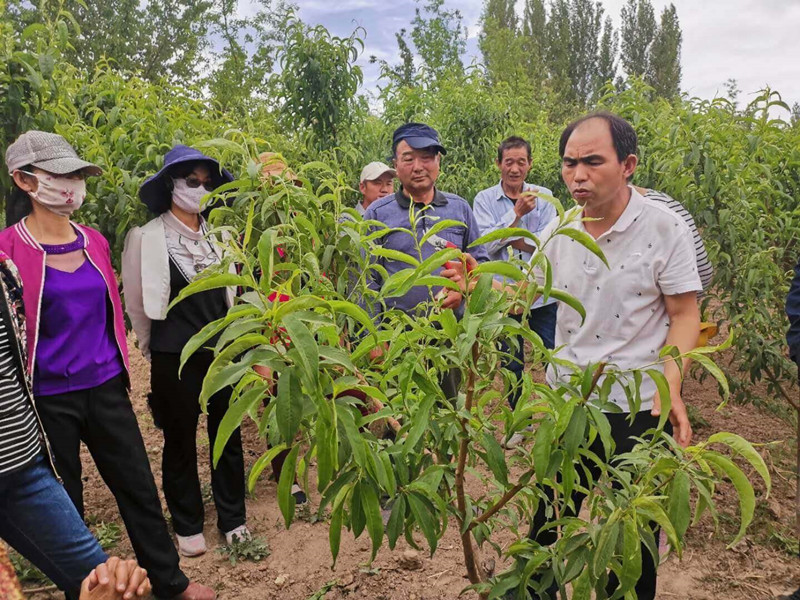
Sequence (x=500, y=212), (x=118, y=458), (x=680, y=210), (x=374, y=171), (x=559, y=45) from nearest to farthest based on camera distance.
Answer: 1. (x=680, y=210)
2. (x=118, y=458)
3. (x=374, y=171)
4. (x=500, y=212)
5. (x=559, y=45)

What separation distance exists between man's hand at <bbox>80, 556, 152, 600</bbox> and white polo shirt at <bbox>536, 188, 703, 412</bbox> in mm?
1231

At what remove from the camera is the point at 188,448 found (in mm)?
2932

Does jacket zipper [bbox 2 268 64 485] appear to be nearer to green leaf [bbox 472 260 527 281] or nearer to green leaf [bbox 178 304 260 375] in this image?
green leaf [bbox 178 304 260 375]

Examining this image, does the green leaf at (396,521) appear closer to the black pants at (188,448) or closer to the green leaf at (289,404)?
the green leaf at (289,404)

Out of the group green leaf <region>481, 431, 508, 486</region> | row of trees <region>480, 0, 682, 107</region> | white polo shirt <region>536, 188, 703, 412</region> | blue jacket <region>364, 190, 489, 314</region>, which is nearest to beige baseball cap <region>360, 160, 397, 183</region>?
blue jacket <region>364, 190, 489, 314</region>

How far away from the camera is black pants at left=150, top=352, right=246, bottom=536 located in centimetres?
284

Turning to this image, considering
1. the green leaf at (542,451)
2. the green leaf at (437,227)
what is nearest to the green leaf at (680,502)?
the green leaf at (542,451)

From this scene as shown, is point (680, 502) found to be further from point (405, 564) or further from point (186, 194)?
point (186, 194)

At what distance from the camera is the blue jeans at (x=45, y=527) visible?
1881mm

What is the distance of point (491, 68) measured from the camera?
24094 millimetres

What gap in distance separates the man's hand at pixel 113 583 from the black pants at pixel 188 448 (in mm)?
1688

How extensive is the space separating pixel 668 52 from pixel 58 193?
44.9 meters

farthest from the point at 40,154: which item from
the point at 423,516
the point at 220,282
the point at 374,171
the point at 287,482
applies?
the point at 374,171

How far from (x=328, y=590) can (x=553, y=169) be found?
7103mm
